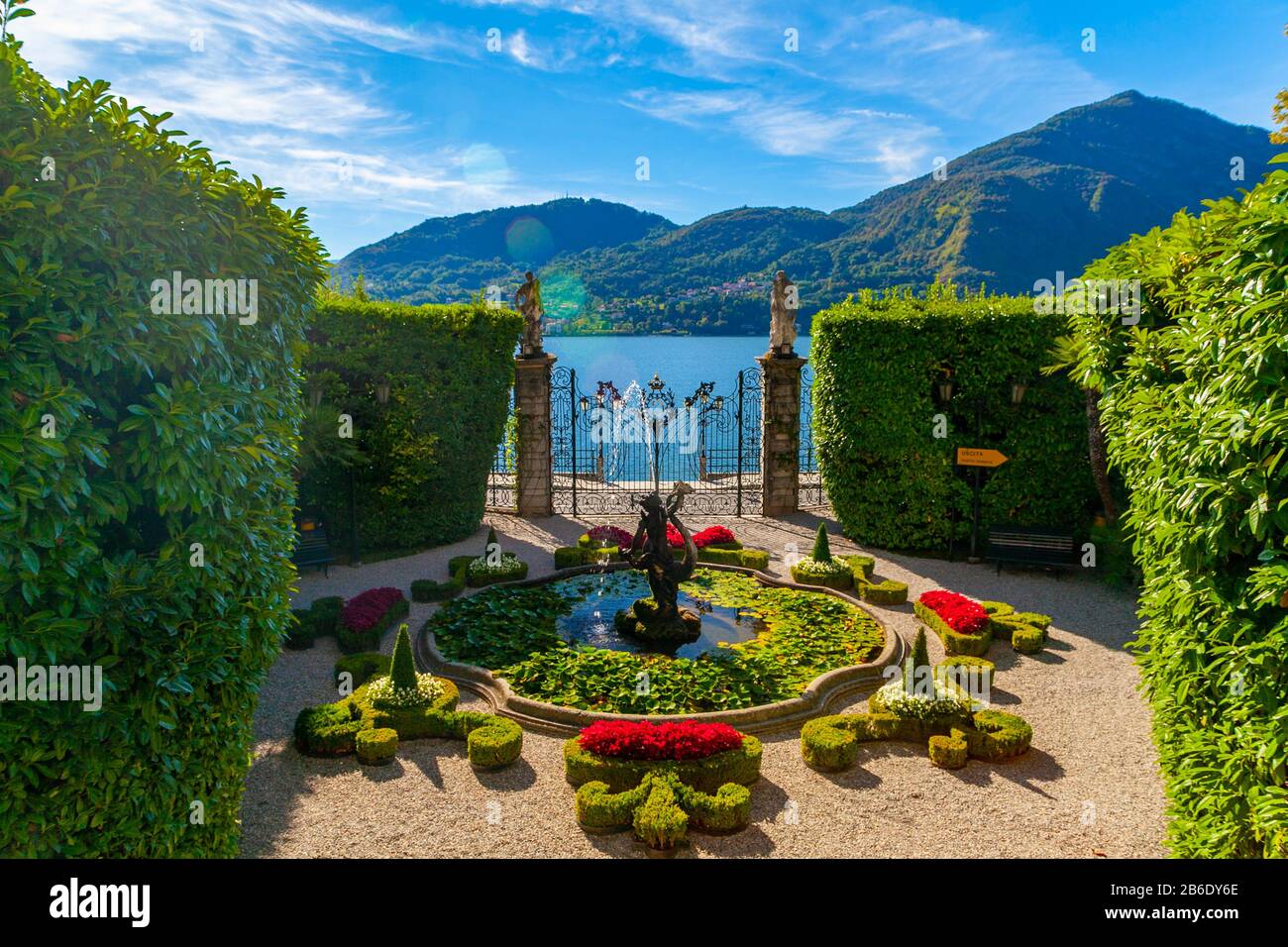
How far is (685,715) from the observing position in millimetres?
8758

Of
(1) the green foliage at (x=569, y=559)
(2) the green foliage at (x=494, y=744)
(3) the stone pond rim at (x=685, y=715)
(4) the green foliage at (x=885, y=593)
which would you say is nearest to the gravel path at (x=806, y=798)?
(2) the green foliage at (x=494, y=744)

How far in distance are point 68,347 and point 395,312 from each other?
43.5 feet

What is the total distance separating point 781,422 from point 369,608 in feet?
39.0

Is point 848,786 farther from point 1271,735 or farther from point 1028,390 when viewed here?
point 1028,390

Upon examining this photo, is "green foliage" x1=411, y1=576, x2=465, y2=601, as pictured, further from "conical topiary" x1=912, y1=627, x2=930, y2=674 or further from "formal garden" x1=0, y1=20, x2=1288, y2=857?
"conical topiary" x1=912, y1=627, x2=930, y2=674

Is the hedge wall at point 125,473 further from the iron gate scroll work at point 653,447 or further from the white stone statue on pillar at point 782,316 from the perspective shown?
the white stone statue on pillar at point 782,316

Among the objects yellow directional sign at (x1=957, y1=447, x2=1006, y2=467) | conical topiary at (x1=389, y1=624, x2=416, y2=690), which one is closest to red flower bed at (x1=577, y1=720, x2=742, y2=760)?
conical topiary at (x1=389, y1=624, x2=416, y2=690)

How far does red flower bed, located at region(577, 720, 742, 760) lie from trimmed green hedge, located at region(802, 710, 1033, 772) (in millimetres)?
907

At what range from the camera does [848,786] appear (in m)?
7.58

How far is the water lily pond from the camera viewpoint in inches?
370

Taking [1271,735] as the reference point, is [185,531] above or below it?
above

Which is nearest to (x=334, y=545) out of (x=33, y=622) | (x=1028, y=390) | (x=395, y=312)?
(x=395, y=312)
